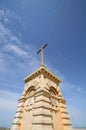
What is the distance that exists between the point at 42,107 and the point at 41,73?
158 inches

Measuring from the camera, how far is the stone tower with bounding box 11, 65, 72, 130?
27.2ft

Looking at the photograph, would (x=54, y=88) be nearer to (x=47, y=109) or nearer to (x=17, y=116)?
(x=47, y=109)

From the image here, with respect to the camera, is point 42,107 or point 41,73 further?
point 41,73

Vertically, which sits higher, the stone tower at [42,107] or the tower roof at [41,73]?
the tower roof at [41,73]

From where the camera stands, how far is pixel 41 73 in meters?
11.6

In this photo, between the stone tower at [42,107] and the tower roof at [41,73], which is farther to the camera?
the tower roof at [41,73]

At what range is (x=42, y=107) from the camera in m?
8.66

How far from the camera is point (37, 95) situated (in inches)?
387

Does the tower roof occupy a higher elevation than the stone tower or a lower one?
higher

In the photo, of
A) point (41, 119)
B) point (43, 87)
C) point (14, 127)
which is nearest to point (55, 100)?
point (43, 87)

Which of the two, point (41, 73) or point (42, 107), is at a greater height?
point (41, 73)

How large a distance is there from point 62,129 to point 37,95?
4185mm

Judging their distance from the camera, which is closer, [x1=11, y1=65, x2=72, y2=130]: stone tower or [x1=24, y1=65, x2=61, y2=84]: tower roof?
[x1=11, y1=65, x2=72, y2=130]: stone tower

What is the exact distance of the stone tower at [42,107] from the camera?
8.28 metres
